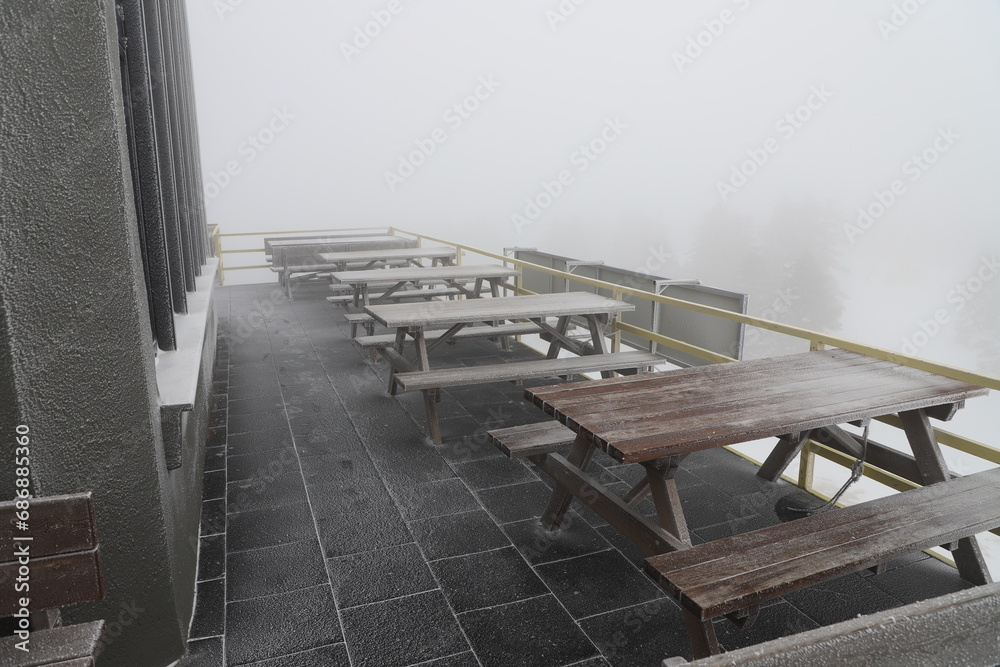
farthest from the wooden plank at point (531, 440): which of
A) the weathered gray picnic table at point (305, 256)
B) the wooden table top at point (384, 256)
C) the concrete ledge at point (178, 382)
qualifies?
the weathered gray picnic table at point (305, 256)

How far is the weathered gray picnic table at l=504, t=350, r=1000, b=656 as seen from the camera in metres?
1.97

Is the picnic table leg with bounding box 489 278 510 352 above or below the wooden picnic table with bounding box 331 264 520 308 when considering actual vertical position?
below

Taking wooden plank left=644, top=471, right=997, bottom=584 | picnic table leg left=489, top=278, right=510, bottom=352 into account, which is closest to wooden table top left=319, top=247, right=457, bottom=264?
picnic table leg left=489, top=278, right=510, bottom=352

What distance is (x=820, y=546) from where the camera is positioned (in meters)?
2.11

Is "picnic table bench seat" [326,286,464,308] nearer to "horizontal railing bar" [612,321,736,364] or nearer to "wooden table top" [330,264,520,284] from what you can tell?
"wooden table top" [330,264,520,284]

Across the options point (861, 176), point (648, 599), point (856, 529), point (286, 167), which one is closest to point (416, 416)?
point (648, 599)

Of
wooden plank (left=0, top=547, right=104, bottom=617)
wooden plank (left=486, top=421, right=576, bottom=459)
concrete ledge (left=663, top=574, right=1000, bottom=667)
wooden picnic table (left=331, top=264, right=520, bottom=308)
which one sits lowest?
wooden plank (left=486, top=421, right=576, bottom=459)

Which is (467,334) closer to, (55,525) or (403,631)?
(403,631)

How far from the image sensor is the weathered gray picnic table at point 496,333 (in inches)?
170

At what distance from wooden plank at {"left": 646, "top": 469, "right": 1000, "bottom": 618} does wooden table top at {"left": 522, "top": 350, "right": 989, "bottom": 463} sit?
32 cm

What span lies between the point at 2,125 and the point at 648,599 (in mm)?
2608

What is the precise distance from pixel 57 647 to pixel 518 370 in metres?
3.16

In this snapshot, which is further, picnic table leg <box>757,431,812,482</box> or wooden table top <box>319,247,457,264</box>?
wooden table top <box>319,247,457,264</box>

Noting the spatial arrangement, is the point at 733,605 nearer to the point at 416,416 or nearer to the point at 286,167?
the point at 416,416
